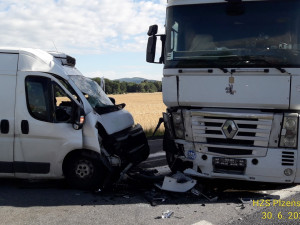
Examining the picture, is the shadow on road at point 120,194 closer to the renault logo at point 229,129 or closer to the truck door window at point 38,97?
the renault logo at point 229,129

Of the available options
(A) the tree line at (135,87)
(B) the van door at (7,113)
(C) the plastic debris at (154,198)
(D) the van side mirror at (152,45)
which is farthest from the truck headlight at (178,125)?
(A) the tree line at (135,87)

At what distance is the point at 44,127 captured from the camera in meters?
5.74

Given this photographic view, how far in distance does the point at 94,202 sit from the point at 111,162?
1003mm

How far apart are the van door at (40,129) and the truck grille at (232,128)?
190 centimetres

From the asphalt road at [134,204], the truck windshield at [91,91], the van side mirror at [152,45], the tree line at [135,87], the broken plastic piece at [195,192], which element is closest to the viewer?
the asphalt road at [134,204]

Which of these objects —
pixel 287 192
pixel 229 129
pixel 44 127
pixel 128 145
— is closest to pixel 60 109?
pixel 44 127

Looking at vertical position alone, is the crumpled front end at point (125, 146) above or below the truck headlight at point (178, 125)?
below

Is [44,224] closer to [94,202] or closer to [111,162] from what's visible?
[94,202]

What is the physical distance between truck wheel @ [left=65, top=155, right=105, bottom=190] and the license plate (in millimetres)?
1799

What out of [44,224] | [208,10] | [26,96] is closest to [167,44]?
[208,10]

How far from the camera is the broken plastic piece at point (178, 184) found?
5562 millimetres

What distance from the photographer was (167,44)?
6.30 metres

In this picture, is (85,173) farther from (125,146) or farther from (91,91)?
(91,91)

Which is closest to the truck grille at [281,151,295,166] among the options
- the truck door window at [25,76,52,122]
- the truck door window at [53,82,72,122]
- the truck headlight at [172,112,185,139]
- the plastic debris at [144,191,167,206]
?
the truck headlight at [172,112,185,139]
